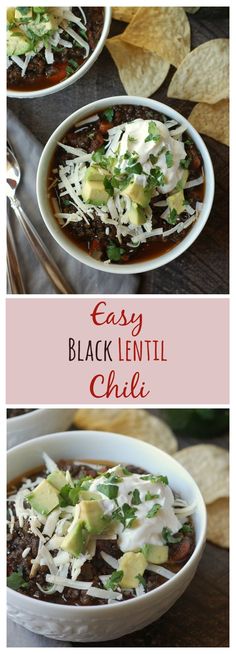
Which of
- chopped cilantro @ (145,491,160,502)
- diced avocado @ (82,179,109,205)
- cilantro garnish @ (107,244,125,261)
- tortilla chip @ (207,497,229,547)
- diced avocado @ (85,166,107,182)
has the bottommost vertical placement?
tortilla chip @ (207,497,229,547)

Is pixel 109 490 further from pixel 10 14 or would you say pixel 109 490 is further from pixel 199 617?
pixel 10 14

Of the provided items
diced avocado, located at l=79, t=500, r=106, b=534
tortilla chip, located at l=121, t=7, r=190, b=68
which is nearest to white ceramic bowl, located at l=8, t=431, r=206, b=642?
diced avocado, located at l=79, t=500, r=106, b=534

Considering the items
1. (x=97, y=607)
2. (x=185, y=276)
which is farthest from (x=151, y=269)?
(x=97, y=607)

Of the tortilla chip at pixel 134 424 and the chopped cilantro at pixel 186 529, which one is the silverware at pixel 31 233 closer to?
the tortilla chip at pixel 134 424

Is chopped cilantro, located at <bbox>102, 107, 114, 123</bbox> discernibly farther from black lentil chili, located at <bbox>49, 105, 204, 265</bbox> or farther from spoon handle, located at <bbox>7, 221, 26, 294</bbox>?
spoon handle, located at <bbox>7, 221, 26, 294</bbox>

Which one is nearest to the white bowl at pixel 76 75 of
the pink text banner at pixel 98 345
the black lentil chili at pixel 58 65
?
the black lentil chili at pixel 58 65
